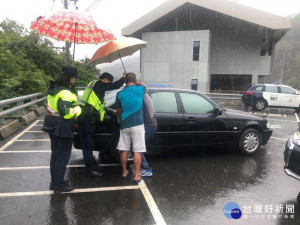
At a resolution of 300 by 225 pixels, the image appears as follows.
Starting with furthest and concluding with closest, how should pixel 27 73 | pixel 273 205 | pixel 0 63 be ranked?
pixel 27 73
pixel 0 63
pixel 273 205

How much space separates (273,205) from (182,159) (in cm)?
216

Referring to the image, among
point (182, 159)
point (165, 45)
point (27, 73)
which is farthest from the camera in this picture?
point (165, 45)

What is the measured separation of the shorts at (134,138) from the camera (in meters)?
4.06

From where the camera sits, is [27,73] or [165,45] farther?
[165,45]

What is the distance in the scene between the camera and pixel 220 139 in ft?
18.3

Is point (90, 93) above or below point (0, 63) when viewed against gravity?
below

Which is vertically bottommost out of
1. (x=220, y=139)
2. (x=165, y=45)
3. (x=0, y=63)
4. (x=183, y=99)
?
(x=220, y=139)

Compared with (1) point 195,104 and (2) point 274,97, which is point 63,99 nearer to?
(1) point 195,104

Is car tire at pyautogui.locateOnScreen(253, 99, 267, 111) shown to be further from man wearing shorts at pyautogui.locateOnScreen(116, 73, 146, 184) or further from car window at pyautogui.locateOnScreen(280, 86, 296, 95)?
man wearing shorts at pyautogui.locateOnScreen(116, 73, 146, 184)

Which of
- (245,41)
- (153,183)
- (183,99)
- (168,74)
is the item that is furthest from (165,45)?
(153,183)

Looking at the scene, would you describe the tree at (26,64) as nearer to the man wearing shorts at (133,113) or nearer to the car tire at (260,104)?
the man wearing shorts at (133,113)

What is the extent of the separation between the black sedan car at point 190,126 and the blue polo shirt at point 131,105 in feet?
2.19

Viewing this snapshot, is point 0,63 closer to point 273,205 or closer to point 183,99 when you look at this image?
point 183,99

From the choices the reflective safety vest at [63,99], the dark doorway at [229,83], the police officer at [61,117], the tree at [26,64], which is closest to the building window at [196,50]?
the dark doorway at [229,83]
